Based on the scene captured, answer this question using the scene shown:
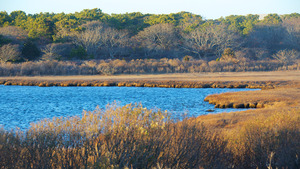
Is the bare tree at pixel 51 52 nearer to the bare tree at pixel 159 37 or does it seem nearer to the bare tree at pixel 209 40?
the bare tree at pixel 159 37

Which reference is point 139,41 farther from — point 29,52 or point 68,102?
point 68,102

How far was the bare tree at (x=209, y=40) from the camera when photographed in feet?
236

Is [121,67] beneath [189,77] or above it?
above

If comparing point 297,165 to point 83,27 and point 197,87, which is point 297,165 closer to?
point 197,87

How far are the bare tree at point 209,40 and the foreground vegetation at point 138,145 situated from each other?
204ft

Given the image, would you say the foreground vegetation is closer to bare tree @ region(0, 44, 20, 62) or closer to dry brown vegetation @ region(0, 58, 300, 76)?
dry brown vegetation @ region(0, 58, 300, 76)

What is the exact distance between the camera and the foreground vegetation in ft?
21.9

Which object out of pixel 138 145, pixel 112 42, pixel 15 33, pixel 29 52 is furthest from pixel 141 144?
pixel 15 33

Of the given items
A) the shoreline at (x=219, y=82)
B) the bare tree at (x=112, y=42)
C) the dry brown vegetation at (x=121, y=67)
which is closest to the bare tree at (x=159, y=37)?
the bare tree at (x=112, y=42)

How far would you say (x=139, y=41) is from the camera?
75938 mm

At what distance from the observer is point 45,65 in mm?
54531

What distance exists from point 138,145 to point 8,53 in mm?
55289

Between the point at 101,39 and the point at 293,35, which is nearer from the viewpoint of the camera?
the point at 101,39

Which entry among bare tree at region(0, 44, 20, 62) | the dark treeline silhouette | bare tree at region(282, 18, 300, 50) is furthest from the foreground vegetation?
bare tree at region(282, 18, 300, 50)
